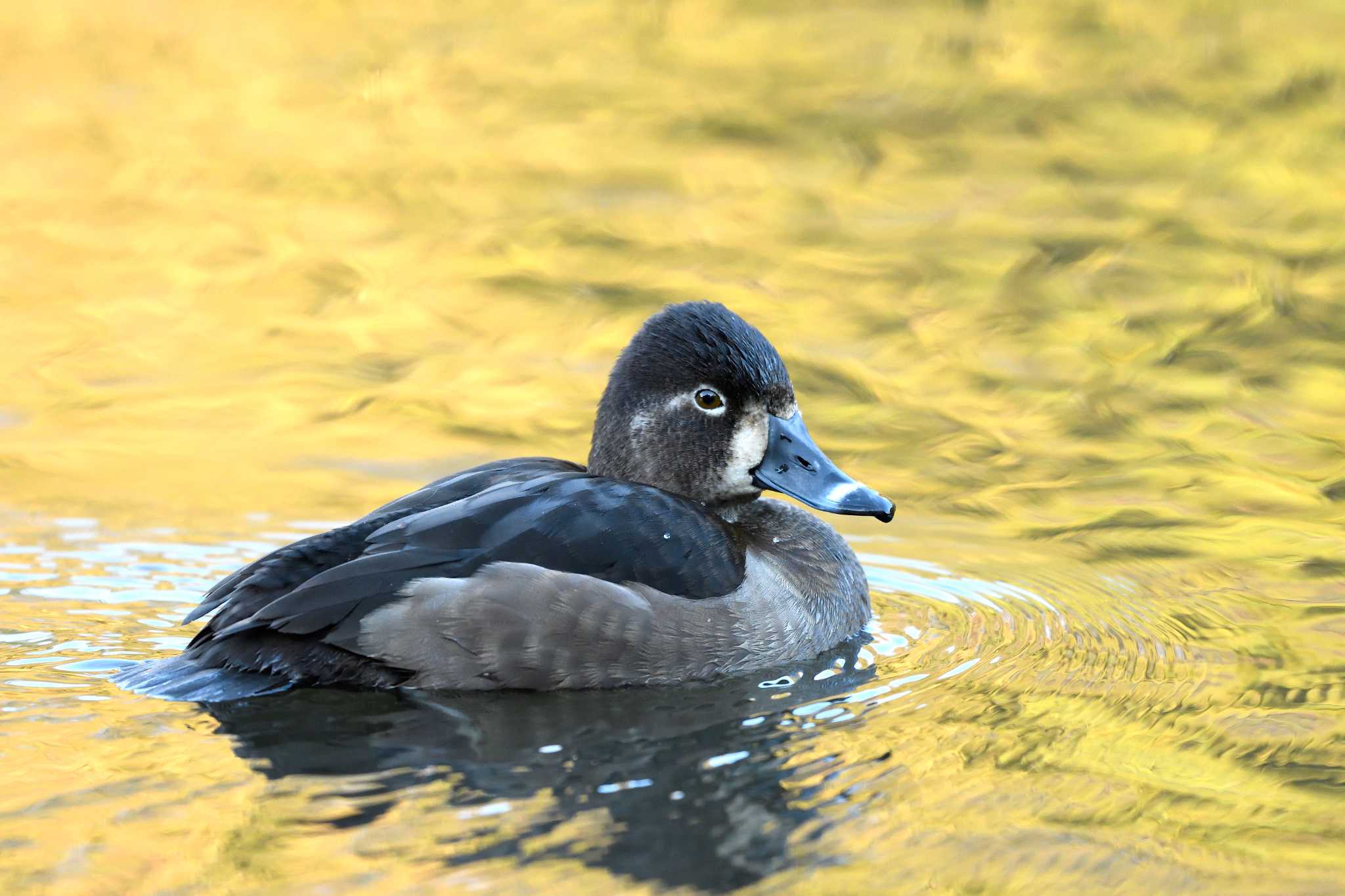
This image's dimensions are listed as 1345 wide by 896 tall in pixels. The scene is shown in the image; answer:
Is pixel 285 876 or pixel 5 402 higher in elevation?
pixel 5 402

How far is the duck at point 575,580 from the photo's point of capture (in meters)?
5.62

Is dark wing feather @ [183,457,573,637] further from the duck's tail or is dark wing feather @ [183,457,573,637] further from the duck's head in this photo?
the duck's head

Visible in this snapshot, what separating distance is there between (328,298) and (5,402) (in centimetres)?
200

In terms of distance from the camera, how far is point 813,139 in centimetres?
1281

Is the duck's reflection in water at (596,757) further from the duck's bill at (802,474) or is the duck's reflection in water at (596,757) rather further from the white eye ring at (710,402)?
the white eye ring at (710,402)

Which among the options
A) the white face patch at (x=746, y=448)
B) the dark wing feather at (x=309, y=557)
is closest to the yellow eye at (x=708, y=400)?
the white face patch at (x=746, y=448)

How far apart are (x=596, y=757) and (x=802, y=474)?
1.75m

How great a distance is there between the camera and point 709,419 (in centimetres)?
650

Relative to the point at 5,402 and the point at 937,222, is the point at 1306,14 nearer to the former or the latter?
the point at 937,222

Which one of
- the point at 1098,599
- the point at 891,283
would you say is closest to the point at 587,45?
the point at 891,283

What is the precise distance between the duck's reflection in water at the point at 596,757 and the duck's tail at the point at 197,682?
4 centimetres

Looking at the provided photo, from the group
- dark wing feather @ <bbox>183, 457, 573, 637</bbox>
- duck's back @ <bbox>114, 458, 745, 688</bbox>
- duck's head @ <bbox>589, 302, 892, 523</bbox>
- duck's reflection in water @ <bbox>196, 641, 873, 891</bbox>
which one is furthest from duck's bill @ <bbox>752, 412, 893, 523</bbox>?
dark wing feather @ <bbox>183, 457, 573, 637</bbox>

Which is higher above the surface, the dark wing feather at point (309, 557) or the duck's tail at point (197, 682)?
the dark wing feather at point (309, 557)

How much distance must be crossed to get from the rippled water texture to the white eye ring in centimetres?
96
